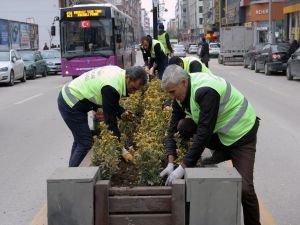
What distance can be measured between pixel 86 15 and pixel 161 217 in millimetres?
19396

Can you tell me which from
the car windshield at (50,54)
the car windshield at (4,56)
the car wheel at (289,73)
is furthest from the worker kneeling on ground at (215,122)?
the car windshield at (50,54)

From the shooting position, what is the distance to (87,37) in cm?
2269

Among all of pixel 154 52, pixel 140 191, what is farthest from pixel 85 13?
pixel 140 191

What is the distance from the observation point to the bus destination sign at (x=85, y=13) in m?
22.5

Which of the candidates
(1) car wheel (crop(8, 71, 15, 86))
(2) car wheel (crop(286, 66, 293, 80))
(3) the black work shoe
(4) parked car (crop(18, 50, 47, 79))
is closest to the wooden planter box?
(3) the black work shoe

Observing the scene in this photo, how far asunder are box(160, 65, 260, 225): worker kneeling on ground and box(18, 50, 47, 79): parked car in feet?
80.3

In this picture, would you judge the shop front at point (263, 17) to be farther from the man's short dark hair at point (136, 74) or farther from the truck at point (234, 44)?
the man's short dark hair at point (136, 74)

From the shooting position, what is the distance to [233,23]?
72.9m

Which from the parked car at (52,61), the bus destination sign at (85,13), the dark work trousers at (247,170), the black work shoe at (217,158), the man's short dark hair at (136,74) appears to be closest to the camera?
the dark work trousers at (247,170)

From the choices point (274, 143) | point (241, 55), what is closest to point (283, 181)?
point (274, 143)

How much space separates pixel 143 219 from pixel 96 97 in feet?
6.56

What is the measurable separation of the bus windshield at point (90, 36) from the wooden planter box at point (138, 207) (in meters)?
19.1

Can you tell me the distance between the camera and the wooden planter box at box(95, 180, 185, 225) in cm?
386

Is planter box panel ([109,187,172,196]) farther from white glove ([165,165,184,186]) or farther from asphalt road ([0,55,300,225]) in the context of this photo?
asphalt road ([0,55,300,225])
